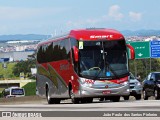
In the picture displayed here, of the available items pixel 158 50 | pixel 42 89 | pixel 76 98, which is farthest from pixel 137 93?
pixel 158 50

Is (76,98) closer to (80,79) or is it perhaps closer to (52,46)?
(80,79)

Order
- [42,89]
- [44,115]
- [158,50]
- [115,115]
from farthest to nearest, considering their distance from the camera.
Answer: [158,50] → [42,89] → [44,115] → [115,115]

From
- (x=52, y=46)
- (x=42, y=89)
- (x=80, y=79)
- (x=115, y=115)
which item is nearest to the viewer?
(x=115, y=115)

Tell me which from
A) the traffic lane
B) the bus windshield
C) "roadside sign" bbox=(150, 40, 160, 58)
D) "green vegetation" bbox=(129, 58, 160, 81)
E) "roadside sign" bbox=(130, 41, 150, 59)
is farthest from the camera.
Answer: "green vegetation" bbox=(129, 58, 160, 81)

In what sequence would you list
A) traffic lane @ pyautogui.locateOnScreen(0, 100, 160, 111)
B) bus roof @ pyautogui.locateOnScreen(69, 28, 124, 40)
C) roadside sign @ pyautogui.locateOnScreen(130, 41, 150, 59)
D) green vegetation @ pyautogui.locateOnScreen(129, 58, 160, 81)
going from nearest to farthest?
traffic lane @ pyautogui.locateOnScreen(0, 100, 160, 111) < bus roof @ pyautogui.locateOnScreen(69, 28, 124, 40) < roadside sign @ pyautogui.locateOnScreen(130, 41, 150, 59) < green vegetation @ pyautogui.locateOnScreen(129, 58, 160, 81)

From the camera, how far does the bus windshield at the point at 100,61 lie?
29812 millimetres

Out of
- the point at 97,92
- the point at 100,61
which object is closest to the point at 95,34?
the point at 100,61

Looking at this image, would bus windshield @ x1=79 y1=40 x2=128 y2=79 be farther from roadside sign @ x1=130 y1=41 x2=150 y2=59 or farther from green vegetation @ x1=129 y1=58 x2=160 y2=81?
green vegetation @ x1=129 y1=58 x2=160 y2=81

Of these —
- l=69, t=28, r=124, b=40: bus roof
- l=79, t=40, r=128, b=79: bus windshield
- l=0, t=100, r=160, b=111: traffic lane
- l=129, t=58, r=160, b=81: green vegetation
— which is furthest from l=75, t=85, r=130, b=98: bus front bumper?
l=129, t=58, r=160, b=81: green vegetation

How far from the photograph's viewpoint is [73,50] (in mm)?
30000

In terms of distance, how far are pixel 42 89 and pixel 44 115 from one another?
1988 centimetres

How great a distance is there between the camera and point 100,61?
29.9 meters

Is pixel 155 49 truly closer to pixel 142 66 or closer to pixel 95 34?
pixel 95 34

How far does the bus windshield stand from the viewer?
1174 inches
